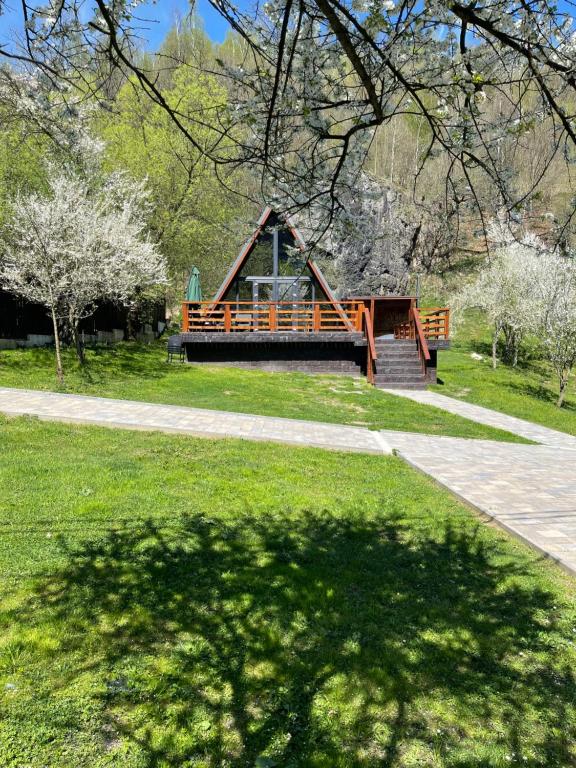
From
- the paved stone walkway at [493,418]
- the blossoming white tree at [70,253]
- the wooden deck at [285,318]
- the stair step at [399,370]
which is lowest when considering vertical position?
the paved stone walkway at [493,418]

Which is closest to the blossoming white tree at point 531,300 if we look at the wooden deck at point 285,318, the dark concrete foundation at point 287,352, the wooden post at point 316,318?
the wooden deck at point 285,318

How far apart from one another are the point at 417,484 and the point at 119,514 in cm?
399

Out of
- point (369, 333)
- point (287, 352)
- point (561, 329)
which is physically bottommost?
point (287, 352)

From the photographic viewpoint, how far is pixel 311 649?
10.6 feet

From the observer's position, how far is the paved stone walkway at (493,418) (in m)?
12.0

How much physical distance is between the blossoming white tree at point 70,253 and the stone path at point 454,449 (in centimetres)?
295

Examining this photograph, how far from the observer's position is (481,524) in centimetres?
559

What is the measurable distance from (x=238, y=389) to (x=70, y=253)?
19.0 ft

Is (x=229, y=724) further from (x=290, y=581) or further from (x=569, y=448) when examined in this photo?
(x=569, y=448)

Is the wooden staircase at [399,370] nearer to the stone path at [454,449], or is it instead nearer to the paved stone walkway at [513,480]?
the stone path at [454,449]

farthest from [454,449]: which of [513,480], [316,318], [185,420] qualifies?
[316,318]

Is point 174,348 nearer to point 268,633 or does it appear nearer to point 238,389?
point 238,389

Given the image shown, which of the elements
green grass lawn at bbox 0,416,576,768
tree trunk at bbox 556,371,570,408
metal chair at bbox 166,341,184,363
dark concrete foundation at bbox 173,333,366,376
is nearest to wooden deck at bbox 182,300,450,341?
dark concrete foundation at bbox 173,333,366,376

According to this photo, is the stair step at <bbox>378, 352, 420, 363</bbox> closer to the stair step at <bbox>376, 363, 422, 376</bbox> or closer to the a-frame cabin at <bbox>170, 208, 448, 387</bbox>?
the a-frame cabin at <bbox>170, 208, 448, 387</bbox>
